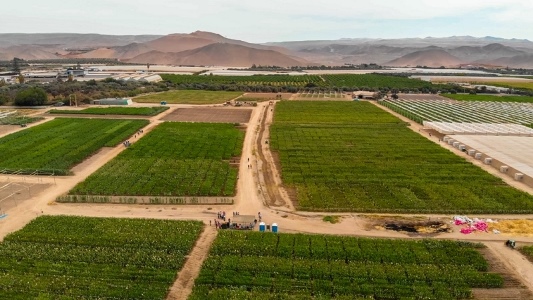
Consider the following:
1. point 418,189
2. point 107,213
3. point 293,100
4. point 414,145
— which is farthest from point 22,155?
point 293,100

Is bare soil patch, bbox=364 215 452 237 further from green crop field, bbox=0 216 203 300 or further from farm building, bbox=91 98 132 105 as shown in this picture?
farm building, bbox=91 98 132 105

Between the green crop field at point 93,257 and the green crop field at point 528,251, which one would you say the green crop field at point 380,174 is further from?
the green crop field at point 93,257

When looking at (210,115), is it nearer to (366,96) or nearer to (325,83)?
(366,96)

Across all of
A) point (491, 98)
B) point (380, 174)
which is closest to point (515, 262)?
point (380, 174)

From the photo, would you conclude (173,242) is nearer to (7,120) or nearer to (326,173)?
(326,173)

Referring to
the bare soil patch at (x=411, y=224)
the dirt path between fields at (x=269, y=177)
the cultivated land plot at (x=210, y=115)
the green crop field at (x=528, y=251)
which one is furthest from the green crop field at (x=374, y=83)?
the green crop field at (x=528, y=251)

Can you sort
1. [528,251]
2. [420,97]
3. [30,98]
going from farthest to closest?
1. [420,97]
2. [30,98]
3. [528,251]
